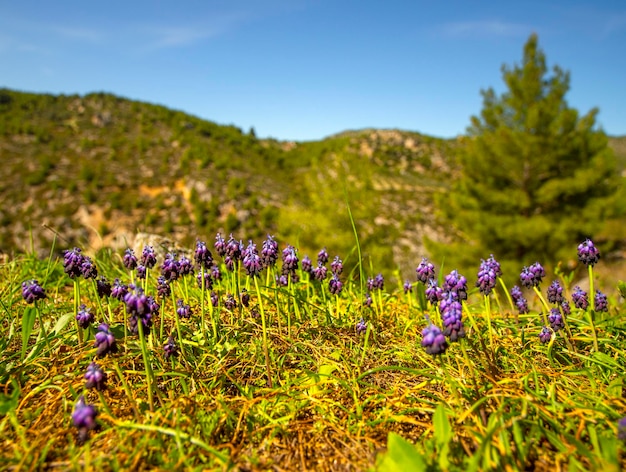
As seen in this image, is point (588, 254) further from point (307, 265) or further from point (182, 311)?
point (182, 311)

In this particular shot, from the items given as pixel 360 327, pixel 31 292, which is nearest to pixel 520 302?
pixel 360 327

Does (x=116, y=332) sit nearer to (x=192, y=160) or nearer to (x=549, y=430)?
(x=549, y=430)

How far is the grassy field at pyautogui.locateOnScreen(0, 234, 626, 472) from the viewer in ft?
4.89

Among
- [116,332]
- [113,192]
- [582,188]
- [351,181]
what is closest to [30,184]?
[113,192]

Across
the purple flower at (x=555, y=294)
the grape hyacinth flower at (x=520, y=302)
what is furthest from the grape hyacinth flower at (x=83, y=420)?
the grape hyacinth flower at (x=520, y=302)

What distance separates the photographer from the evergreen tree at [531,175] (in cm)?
1952

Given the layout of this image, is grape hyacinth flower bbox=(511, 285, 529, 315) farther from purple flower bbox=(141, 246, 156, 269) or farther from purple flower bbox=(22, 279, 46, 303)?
purple flower bbox=(22, 279, 46, 303)

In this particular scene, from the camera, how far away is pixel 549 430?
1573 millimetres

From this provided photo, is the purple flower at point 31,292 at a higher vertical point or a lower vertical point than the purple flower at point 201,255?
lower

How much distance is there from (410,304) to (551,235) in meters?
20.3

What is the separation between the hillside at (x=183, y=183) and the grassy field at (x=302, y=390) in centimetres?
1821

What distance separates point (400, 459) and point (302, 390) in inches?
31.0

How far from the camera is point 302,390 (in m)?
2.03

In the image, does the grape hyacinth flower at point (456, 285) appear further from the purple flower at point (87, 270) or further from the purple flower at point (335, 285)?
the purple flower at point (87, 270)
